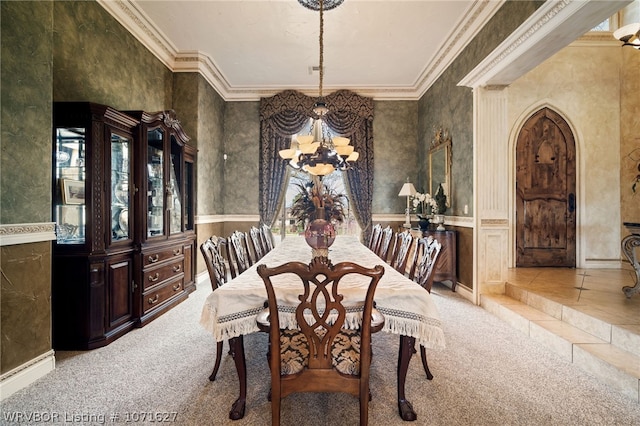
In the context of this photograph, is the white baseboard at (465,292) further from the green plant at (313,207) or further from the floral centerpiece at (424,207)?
the green plant at (313,207)

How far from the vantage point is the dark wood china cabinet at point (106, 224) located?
100 inches

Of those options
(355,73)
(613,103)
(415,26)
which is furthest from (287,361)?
(613,103)

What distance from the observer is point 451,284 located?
4.48m

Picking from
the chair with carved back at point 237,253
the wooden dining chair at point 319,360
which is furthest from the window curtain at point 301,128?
the wooden dining chair at point 319,360

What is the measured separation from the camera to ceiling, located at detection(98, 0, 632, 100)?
3.52m

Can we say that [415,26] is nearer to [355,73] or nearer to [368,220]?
[355,73]

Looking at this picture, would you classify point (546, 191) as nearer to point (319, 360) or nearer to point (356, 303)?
point (356, 303)

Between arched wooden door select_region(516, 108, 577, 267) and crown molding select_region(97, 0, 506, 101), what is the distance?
1.70 meters

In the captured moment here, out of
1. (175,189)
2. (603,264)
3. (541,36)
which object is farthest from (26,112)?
(603,264)

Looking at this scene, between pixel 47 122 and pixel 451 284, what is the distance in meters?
4.85

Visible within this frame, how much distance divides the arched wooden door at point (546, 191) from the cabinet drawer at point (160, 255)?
4.95 meters

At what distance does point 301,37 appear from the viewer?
13.5 feet

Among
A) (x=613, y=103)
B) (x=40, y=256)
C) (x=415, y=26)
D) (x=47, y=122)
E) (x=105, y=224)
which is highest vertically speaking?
(x=415, y=26)

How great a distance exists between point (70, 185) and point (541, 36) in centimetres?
426
